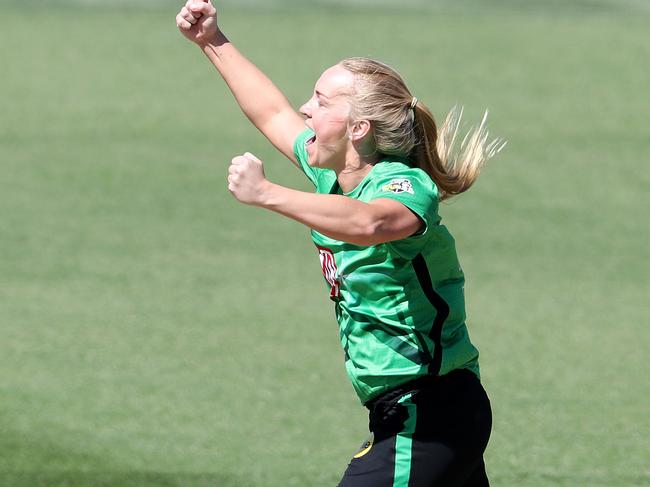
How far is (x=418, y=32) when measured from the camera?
57.1 feet

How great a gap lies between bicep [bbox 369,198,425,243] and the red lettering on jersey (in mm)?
405

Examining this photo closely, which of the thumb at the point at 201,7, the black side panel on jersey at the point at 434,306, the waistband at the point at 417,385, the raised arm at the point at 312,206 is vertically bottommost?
the waistband at the point at 417,385

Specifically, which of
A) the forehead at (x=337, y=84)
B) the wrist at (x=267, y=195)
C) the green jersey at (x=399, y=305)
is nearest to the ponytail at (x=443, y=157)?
the green jersey at (x=399, y=305)

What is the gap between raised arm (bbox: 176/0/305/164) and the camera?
517cm

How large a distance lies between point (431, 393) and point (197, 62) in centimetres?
1203

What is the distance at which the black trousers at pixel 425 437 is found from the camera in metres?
4.30

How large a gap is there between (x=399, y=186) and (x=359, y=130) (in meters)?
0.30

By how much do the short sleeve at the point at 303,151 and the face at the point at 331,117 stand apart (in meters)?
0.43

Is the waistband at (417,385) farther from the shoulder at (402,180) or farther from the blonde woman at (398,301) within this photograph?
the shoulder at (402,180)

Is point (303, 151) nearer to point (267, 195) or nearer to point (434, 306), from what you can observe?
point (434, 306)

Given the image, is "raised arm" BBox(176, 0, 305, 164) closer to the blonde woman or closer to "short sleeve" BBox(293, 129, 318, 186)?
"short sleeve" BBox(293, 129, 318, 186)

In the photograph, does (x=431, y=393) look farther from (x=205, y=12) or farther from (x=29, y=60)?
(x=29, y=60)

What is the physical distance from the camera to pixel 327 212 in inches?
155

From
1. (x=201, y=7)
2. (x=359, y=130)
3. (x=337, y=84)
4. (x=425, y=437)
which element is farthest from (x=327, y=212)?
(x=201, y=7)
